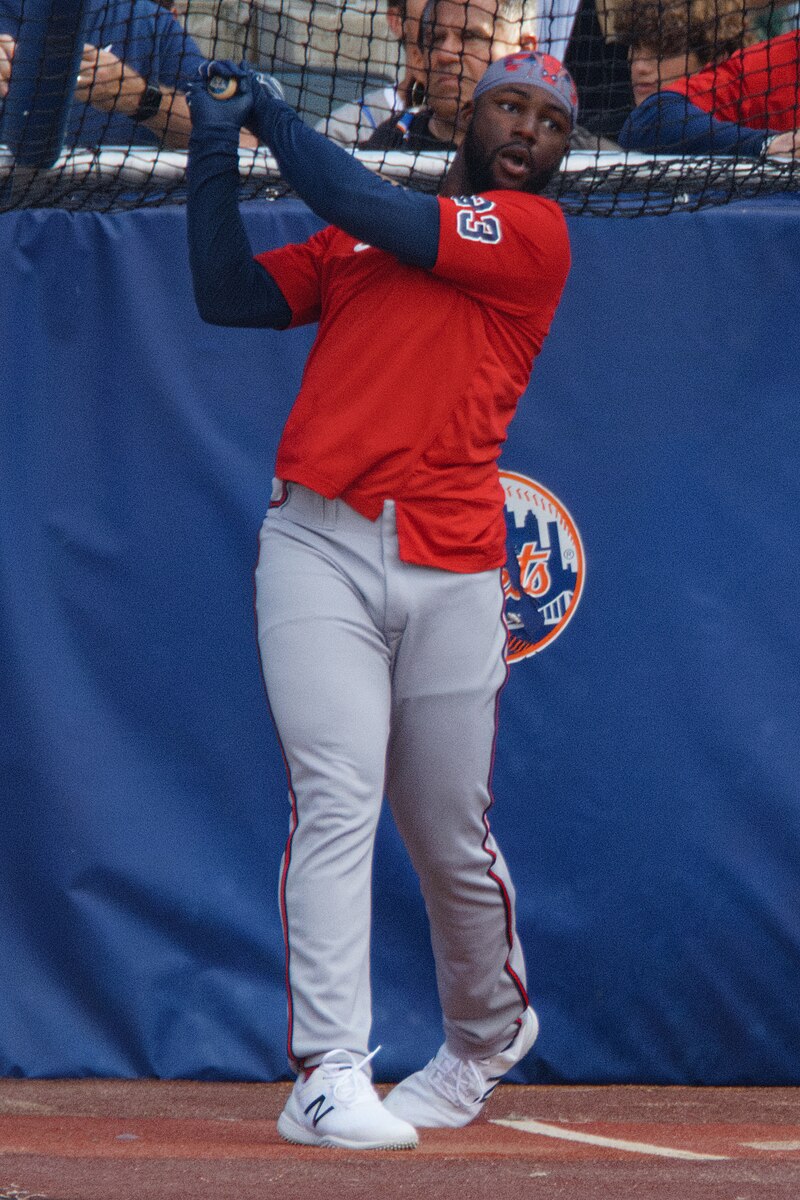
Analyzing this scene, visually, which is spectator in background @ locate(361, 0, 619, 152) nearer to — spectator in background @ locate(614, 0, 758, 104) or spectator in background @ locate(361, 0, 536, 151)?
spectator in background @ locate(361, 0, 536, 151)

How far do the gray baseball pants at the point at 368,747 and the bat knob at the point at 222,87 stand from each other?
Answer: 0.67 meters

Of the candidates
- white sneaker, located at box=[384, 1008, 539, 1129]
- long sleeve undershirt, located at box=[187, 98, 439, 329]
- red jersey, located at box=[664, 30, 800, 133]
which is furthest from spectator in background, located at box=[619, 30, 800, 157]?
white sneaker, located at box=[384, 1008, 539, 1129]

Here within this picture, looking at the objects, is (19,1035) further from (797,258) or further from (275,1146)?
(797,258)

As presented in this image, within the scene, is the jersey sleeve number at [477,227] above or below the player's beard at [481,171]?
below

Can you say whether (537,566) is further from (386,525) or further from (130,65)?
(130,65)

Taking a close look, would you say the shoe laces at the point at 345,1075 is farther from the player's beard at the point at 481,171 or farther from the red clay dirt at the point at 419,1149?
the player's beard at the point at 481,171

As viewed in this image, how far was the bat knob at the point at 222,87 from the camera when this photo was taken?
2.68 metres

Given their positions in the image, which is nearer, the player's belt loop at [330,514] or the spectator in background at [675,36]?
the player's belt loop at [330,514]

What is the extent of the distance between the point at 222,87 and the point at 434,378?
615 mm

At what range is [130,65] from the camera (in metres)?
3.73

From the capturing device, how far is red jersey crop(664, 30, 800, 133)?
386 centimetres

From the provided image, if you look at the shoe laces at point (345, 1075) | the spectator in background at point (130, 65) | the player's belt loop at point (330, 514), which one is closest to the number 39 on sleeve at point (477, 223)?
the player's belt loop at point (330, 514)

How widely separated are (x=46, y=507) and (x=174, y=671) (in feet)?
1.57

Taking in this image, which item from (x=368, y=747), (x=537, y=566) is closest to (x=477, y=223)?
(x=368, y=747)
